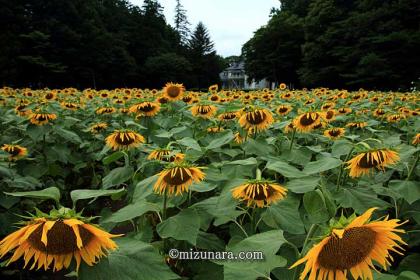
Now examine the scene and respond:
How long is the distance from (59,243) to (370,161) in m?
1.53

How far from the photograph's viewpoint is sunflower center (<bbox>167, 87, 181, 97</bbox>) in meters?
4.82

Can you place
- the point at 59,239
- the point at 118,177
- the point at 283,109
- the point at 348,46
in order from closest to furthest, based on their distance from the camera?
the point at 59,239, the point at 118,177, the point at 283,109, the point at 348,46

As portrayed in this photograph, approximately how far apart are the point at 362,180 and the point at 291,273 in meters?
1.07

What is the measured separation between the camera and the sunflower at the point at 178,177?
1564 millimetres

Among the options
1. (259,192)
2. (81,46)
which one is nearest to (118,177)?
(259,192)

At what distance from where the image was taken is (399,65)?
3189 centimetres

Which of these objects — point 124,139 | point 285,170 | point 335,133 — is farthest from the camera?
point 335,133

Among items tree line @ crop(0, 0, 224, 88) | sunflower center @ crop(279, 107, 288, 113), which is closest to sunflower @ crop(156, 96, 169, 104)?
sunflower center @ crop(279, 107, 288, 113)

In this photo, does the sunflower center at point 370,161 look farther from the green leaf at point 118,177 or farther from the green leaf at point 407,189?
the green leaf at point 118,177

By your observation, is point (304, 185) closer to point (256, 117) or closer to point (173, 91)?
point (256, 117)

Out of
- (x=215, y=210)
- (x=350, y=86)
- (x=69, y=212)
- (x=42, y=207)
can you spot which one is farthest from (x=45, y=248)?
(x=350, y=86)

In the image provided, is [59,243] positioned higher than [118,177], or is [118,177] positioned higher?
[59,243]

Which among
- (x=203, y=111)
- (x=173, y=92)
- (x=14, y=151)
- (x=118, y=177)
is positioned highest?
(x=173, y=92)

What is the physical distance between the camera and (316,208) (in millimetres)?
1340
